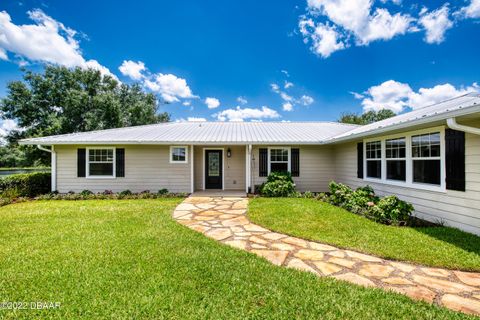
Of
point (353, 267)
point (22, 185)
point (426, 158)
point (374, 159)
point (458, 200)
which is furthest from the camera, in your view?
point (22, 185)

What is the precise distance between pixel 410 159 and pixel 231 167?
22.2ft

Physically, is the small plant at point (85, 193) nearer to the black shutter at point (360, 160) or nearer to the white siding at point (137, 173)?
the white siding at point (137, 173)

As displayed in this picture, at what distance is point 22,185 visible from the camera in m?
9.12

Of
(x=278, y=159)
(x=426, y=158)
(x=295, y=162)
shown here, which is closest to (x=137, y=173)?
(x=278, y=159)

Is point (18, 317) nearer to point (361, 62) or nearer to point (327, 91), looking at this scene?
A: point (361, 62)

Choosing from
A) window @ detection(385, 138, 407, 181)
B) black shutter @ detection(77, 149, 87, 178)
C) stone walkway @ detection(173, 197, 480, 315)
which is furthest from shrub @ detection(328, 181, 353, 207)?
black shutter @ detection(77, 149, 87, 178)

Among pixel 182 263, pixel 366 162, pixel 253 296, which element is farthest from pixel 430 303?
pixel 366 162

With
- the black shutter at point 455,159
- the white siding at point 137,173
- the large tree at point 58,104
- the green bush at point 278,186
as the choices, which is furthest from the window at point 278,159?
the large tree at point 58,104

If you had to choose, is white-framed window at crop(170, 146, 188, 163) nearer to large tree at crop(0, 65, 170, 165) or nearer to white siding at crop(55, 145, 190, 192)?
white siding at crop(55, 145, 190, 192)

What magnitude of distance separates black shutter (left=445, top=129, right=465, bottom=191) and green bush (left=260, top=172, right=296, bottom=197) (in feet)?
15.9

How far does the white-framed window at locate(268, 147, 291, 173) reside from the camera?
9969 mm

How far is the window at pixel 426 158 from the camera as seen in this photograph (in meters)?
5.20

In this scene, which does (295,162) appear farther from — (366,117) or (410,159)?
(366,117)

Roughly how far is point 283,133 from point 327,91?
765 cm
